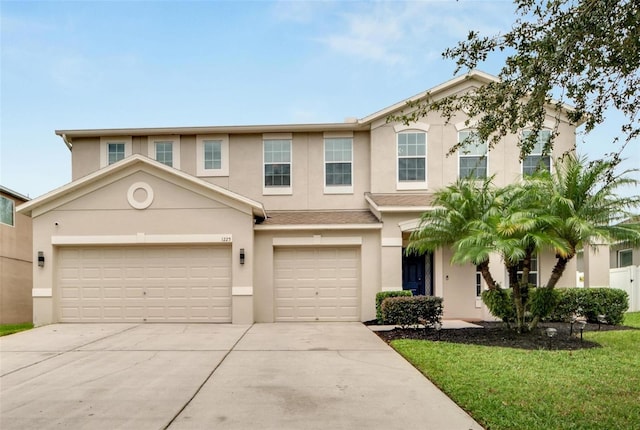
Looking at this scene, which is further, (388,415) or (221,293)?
(221,293)

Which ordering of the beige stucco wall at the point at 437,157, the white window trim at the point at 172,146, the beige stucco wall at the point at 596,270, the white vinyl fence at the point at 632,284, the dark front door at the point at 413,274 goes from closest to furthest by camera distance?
the beige stucco wall at the point at 596,270 < the beige stucco wall at the point at 437,157 < the dark front door at the point at 413,274 < the white window trim at the point at 172,146 < the white vinyl fence at the point at 632,284

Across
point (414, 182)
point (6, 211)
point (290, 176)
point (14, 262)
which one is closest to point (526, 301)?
point (414, 182)

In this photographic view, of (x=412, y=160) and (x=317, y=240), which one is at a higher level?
(x=412, y=160)

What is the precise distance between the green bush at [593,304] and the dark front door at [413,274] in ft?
13.8

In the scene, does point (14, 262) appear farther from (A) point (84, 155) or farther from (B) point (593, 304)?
(B) point (593, 304)

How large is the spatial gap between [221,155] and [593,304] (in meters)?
12.5

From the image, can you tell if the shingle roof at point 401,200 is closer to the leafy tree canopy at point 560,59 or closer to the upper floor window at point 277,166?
the upper floor window at point 277,166

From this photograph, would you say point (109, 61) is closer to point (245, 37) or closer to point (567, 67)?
point (245, 37)

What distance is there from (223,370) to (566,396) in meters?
5.15

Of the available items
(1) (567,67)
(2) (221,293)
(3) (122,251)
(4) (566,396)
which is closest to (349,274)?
(2) (221,293)

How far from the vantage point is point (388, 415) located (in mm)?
5750

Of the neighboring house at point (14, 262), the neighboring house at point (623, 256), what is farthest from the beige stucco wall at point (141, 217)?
the neighboring house at point (623, 256)

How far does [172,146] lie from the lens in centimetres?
1686

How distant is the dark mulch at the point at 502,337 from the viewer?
34.2ft
